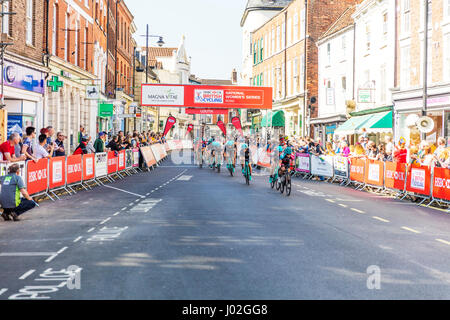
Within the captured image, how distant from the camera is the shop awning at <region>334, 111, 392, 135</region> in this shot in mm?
28969

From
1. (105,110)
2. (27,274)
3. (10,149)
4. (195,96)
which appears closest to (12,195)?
(10,149)

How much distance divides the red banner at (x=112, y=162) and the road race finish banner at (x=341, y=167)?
9331 millimetres

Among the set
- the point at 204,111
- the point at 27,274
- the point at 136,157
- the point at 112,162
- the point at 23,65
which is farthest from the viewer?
the point at 204,111

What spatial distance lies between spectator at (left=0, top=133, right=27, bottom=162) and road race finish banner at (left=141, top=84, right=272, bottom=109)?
29025mm

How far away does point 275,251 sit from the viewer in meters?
8.16

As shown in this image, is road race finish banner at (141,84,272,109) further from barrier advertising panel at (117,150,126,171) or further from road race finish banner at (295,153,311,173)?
barrier advertising panel at (117,150,126,171)

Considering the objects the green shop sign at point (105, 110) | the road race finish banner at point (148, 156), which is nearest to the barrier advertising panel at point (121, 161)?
the road race finish banner at point (148, 156)

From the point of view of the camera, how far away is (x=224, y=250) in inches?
321

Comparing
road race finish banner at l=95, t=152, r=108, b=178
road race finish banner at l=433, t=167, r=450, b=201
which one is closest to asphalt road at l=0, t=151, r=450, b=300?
road race finish banner at l=433, t=167, r=450, b=201

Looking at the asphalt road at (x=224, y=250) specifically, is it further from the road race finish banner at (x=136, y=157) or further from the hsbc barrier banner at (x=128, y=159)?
the road race finish banner at (x=136, y=157)

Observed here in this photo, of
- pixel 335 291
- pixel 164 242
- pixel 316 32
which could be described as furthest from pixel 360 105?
pixel 335 291

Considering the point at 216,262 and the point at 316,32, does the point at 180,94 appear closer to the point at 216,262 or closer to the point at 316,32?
the point at 316,32

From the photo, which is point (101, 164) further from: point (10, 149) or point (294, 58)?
point (294, 58)

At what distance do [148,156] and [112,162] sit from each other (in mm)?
8187
